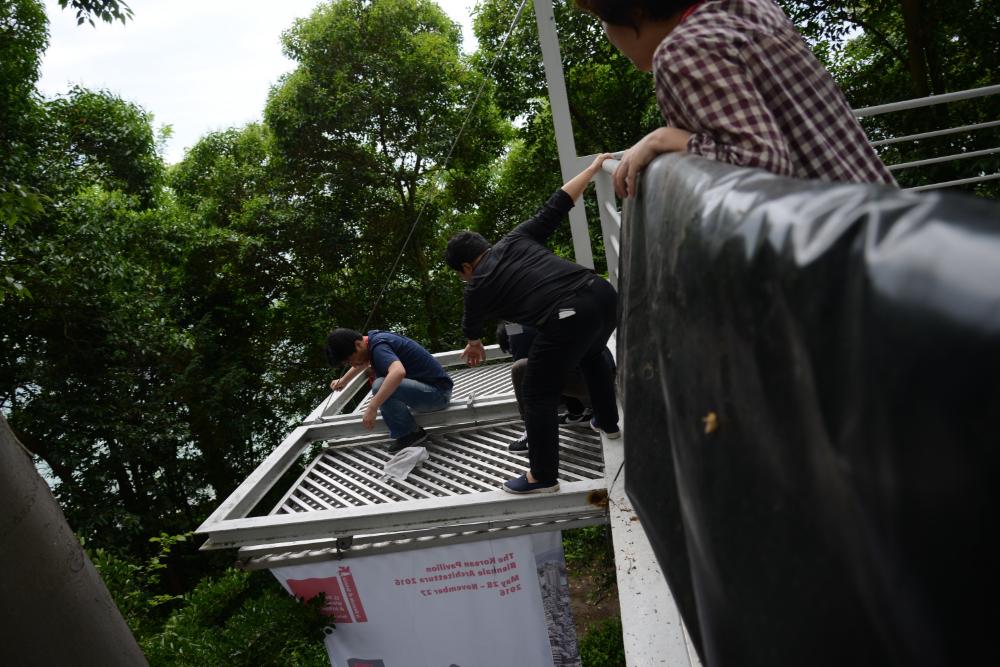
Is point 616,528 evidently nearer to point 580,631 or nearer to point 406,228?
point 580,631

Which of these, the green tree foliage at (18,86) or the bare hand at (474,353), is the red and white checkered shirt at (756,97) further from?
the green tree foliage at (18,86)

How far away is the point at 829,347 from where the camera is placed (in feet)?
1.37

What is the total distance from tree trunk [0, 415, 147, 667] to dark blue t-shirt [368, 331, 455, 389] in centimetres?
258

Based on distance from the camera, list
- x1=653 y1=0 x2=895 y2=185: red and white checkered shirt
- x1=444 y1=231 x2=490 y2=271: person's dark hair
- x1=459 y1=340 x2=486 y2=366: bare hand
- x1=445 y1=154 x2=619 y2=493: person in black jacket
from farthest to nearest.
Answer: x1=459 y1=340 x2=486 y2=366: bare hand < x1=444 y1=231 x2=490 y2=271: person's dark hair < x1=445 y1=154 x2=619 y2=493: person in black jacket < x1=653 y1=0 x2=895 y2=185: red and white checkered shirt

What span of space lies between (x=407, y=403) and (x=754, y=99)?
356 centimetres

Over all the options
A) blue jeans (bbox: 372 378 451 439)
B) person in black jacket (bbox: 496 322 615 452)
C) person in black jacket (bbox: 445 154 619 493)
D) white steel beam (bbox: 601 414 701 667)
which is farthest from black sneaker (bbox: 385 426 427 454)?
white steel beam (bbox: 601 414 701 667)

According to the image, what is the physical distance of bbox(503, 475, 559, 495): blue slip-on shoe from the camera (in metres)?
3.20

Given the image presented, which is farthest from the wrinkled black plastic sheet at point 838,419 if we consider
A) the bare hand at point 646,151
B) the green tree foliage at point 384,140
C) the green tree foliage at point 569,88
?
the green tree foliage at point 384,140

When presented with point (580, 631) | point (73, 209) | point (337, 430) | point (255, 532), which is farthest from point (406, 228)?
point (255, 532)

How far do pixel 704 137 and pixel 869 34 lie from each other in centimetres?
1041

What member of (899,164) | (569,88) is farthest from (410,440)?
(569,88)

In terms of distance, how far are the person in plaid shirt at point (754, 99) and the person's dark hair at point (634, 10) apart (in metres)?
0.05

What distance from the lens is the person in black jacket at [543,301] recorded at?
2695mm

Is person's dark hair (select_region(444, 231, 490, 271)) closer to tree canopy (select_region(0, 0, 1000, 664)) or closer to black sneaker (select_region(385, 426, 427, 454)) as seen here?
black sneaker (select_region(385, 426, 427, 454))
